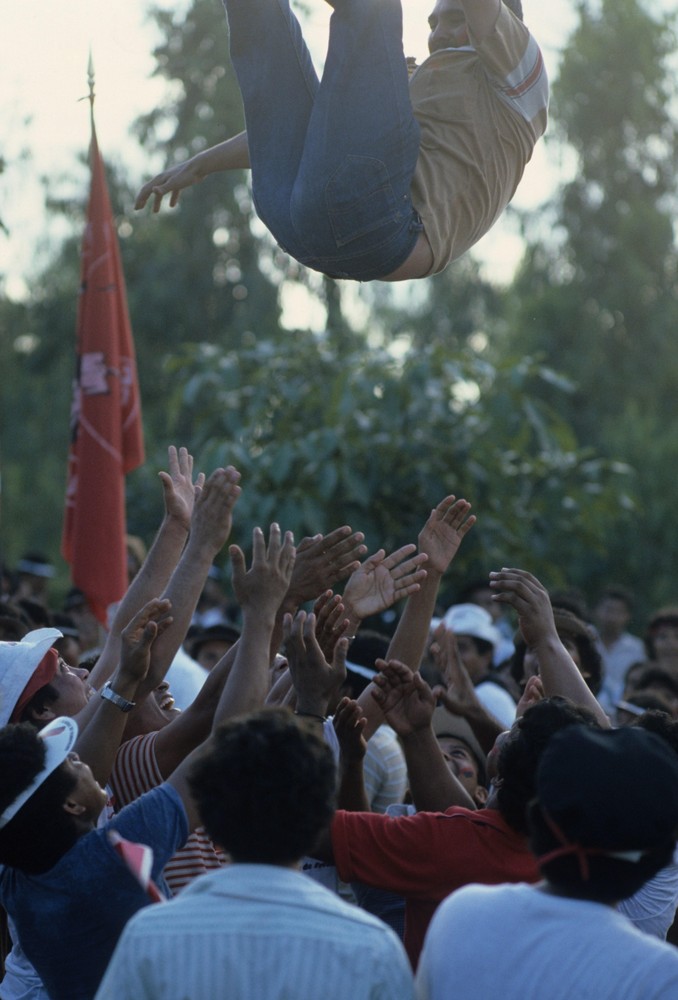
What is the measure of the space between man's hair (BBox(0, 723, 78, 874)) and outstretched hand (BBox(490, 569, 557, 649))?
1435 millimetres

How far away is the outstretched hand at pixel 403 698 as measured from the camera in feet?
11.6

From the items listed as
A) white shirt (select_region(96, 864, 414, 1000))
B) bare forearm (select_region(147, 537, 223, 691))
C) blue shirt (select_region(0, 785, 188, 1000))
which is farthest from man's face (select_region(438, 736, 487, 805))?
white shirt (select_region(96, 864, 414, 1000))

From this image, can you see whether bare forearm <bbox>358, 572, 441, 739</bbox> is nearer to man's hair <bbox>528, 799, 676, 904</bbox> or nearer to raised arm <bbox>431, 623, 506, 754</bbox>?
raised arm <bbox>431, 623, 506, 754</bbox>

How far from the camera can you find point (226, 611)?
9.88m

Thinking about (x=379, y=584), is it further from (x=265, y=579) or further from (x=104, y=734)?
(x=104, y=734)

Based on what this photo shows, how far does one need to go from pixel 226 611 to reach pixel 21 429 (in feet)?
34.4

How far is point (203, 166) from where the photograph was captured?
164 inches

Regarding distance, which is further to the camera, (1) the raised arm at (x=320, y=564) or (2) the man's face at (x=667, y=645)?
(2) the man's face at (x=667, y=645)

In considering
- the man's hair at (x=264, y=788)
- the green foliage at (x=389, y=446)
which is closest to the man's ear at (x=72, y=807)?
the man's hair at (x=264, y=788)

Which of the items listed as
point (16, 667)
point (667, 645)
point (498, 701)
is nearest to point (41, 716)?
point (16, 667)

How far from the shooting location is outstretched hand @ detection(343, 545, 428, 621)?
152 inches

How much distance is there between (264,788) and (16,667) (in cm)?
132

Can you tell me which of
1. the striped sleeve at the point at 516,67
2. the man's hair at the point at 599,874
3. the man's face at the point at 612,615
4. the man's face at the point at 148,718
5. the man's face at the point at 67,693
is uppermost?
the striped sleeve at the point at 516,67

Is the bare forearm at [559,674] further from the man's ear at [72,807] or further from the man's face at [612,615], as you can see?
the man's face at [612,615]
